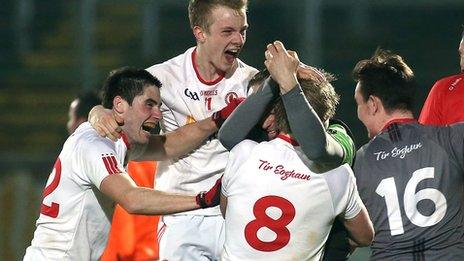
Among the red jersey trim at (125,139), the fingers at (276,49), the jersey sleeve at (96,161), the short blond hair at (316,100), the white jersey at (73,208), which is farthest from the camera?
the red jersey trim at (125,139)

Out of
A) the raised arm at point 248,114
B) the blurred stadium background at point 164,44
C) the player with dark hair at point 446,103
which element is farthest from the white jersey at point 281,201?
the blurred stadium background at point 164,44

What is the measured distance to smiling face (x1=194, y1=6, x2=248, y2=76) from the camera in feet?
19.2

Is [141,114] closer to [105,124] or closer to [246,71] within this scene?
[105,124]

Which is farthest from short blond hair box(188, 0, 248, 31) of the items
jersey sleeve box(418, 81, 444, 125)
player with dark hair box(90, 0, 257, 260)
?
jersey sleeve box(418, 81, 444, 125)

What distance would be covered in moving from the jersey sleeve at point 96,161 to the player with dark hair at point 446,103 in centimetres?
165

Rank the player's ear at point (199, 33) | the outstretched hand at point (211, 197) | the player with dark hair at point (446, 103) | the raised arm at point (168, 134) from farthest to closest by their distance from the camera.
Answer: the player's ear at point (199, 33), the player with dark hair at point (446, 103), the raised arm at point (168, 134), the outstretched hand at point (211, 197)

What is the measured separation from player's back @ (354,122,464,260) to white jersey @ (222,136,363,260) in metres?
0.55

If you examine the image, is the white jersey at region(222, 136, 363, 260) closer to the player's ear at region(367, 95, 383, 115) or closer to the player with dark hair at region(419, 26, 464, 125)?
the player's ear at region(367, 95, 383, 115)

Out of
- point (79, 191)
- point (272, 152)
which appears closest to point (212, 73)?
point (79, 191)

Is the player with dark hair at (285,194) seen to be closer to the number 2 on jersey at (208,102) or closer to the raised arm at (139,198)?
the raised arm at (139,198)

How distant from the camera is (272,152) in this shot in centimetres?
447

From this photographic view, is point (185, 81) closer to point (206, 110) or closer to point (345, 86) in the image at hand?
point (206, 110)

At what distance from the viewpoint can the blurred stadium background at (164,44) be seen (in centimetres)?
1216

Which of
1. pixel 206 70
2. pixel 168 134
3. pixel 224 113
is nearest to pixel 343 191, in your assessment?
pixel 224 113
